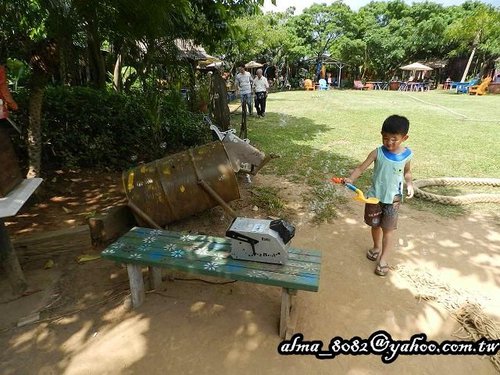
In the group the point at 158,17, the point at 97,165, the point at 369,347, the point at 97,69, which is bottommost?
the point at 369,347

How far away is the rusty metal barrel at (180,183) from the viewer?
3.37 m

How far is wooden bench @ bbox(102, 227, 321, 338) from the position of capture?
7.40 feet

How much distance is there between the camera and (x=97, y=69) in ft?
22.5

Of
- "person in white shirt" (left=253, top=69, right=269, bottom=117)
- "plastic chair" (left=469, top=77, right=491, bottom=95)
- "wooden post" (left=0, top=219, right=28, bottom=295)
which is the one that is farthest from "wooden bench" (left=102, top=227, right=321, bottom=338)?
"plastic chair" (left=469, top=77, right=491, bottom=95)

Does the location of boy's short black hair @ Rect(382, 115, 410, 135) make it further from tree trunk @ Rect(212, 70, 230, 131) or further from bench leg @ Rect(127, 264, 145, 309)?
tree trunk @ Rect(212, 70, 230, 131)

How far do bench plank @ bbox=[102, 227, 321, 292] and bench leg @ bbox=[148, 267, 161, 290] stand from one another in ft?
1.05

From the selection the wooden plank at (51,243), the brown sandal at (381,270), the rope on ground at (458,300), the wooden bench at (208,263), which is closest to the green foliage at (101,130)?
the wooden plank at (51,243)

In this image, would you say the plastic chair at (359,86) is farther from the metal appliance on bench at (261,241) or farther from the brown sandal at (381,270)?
the metal appliance on bench at (261,241)

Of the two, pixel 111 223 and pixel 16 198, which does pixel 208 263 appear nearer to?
pixel 111 223

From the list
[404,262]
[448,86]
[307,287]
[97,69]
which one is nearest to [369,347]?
[307,287]

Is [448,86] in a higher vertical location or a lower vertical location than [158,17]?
lower

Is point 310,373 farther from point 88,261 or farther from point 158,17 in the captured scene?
point 158,17

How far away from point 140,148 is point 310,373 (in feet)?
16.5

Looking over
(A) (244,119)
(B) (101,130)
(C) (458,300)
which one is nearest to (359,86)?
(A) (244,119)
